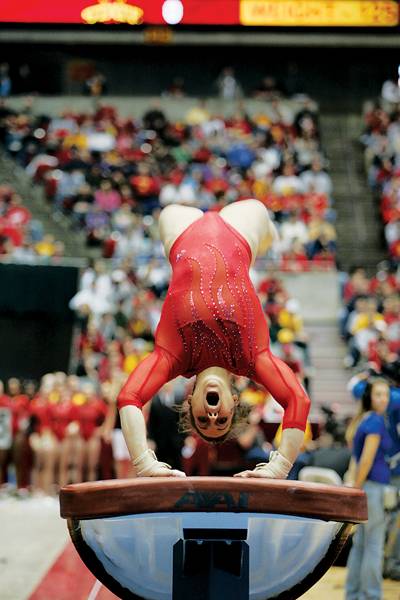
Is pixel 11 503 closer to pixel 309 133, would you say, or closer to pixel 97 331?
pixel 97 331

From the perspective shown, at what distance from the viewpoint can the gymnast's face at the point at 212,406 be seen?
4008 millimetres

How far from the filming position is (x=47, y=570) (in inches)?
253

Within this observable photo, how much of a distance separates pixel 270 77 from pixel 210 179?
5187mm

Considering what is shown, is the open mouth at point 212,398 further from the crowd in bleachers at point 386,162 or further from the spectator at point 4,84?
the spectator at point 4,84

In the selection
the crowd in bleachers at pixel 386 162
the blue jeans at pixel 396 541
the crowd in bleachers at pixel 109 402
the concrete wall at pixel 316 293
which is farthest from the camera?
the crowd in bleachers at pixel 386 162

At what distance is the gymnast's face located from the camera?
4008mm

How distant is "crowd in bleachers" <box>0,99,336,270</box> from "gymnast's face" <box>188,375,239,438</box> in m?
9.57

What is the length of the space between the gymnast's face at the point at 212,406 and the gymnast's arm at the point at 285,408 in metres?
0.22

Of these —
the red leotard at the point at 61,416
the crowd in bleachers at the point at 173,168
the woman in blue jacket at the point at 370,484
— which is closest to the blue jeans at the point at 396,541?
the woman in blue jacket at the point at 370,484

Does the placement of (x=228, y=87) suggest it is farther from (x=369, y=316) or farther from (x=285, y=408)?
(x=285, y=408)

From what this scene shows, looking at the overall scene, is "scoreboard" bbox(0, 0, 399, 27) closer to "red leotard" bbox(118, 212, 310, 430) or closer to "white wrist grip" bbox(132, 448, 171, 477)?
"red leotard" bbox(118, 212, 310, 430)

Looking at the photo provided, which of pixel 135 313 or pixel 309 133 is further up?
pixel 309 133

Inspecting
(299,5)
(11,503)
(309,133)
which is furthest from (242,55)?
(11,503)

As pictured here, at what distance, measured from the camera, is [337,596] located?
595 centimetres
